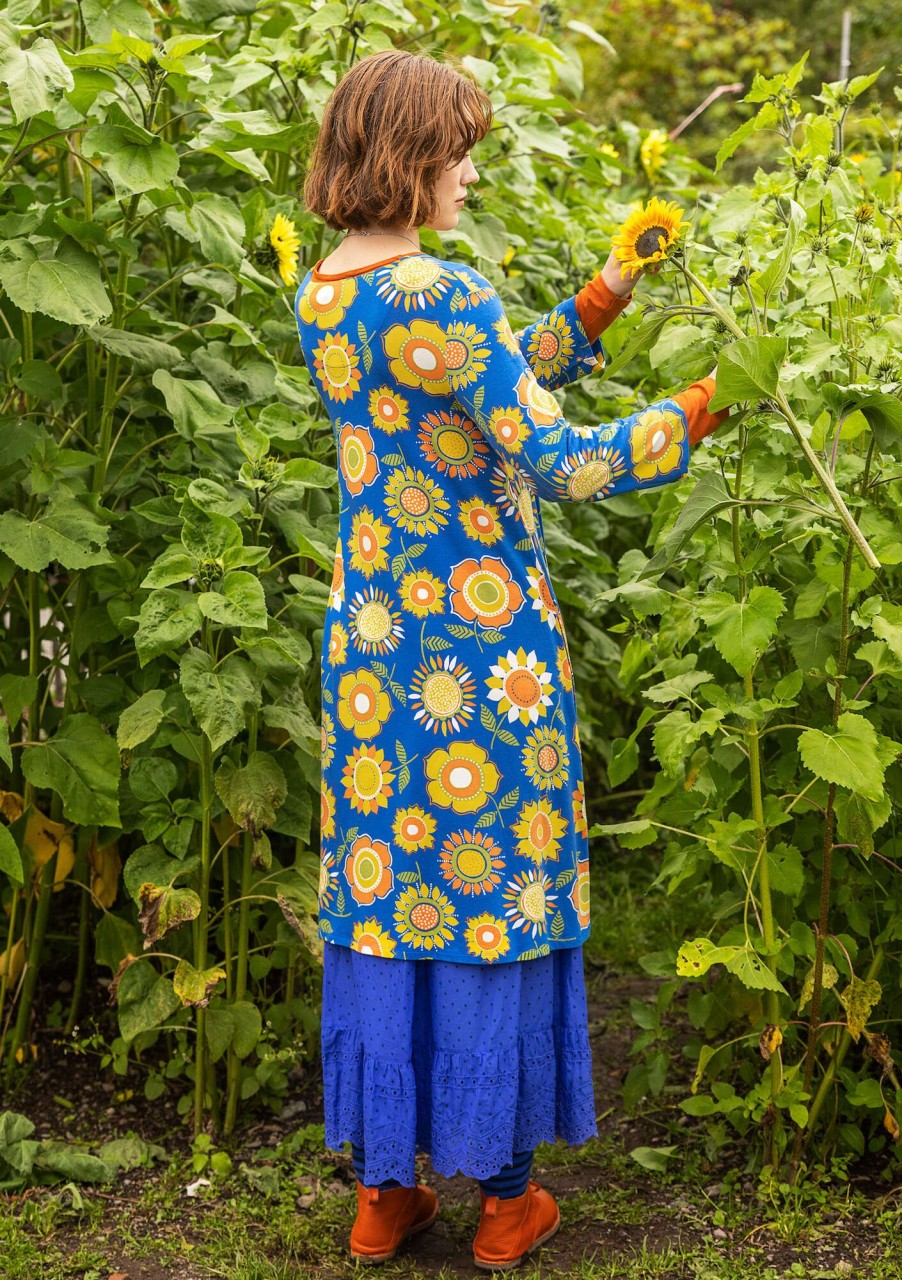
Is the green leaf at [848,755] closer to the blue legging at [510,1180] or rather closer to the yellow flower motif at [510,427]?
the yellow flower motif at [510,427]

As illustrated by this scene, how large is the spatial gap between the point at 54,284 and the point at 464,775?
1.03 meters

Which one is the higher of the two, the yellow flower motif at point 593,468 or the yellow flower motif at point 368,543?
the yellow flower motif at point 593,468

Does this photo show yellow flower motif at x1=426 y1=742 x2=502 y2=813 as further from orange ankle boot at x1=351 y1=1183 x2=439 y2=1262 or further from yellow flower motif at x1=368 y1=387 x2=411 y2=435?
orange ankle boot at x1=351 y1=1183 x2=439 y2=1262

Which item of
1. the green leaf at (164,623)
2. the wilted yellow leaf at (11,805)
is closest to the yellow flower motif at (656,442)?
the green leaf at (164,623)

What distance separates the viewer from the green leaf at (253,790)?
2447 mm

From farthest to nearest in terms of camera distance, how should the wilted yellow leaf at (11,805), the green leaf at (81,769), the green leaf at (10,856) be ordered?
the wilted yellow leaf at (11,805), the green leaf at (81,769), the green leaf at (10,856)

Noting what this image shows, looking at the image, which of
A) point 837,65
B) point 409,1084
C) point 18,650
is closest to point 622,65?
point 837,65

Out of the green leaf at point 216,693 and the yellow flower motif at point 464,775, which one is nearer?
the yellow flower motif at point 464,775

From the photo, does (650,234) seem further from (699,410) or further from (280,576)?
(280,576)

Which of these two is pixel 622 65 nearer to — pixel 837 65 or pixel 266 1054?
pixel 837 65

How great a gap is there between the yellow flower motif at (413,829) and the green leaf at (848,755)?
0.55 meters

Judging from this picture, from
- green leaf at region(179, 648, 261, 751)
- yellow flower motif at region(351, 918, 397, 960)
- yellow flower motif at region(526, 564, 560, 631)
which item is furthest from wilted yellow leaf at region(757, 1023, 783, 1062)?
green leaf at region(179, 648, 261, 751)

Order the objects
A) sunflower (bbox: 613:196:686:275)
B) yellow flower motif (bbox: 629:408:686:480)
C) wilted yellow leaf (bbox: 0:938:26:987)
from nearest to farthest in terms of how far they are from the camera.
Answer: sunflower (bbox: 613:196:686:275), yellow flower motif (bbox: 629:408:686:480), wilted yellow leaf (bbox: 0:938:26:987)

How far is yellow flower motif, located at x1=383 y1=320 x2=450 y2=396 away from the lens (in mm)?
1955
